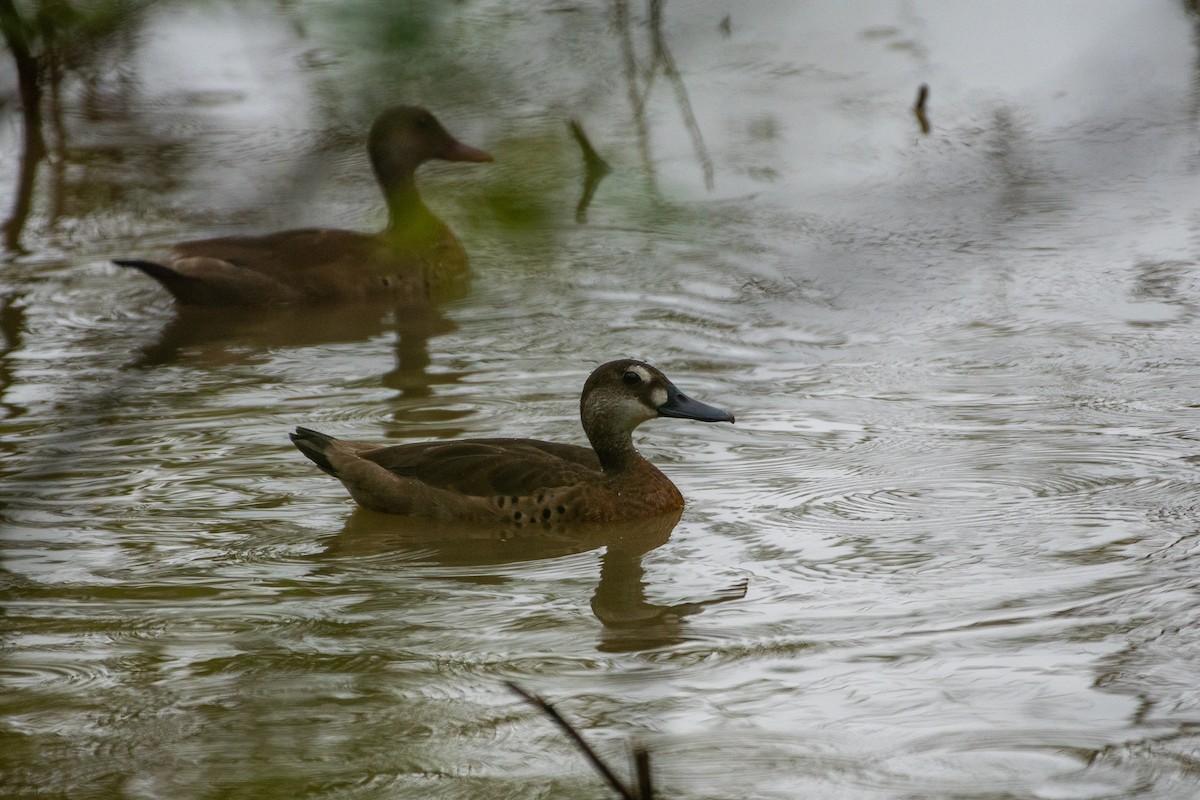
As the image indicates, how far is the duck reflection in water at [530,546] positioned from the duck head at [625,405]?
0.42 meters

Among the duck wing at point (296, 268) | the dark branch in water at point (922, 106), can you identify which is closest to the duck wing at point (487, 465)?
the duck wing at point (296, 268)

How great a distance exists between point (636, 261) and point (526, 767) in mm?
6676

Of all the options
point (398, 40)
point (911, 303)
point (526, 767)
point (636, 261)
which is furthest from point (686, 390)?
point (398, 40)

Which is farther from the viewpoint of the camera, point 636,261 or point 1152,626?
point 636,261

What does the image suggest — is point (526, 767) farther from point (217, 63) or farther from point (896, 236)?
point (217, 63)

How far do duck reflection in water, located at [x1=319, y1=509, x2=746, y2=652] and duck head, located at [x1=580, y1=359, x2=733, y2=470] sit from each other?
16.4 inches

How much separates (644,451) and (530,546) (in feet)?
4.02

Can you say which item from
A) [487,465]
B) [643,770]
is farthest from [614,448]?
[643,770]

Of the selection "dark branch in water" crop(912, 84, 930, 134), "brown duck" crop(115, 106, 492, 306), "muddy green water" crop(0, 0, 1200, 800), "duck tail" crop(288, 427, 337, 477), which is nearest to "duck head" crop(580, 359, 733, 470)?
"muddy green water" crop(0, 0, 1200, 800)

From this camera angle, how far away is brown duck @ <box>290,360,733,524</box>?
23.9 ft

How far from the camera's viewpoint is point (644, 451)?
8203 mm

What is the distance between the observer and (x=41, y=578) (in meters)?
6.57

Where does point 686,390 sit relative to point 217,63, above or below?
below

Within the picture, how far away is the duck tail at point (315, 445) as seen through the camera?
7.41 m
